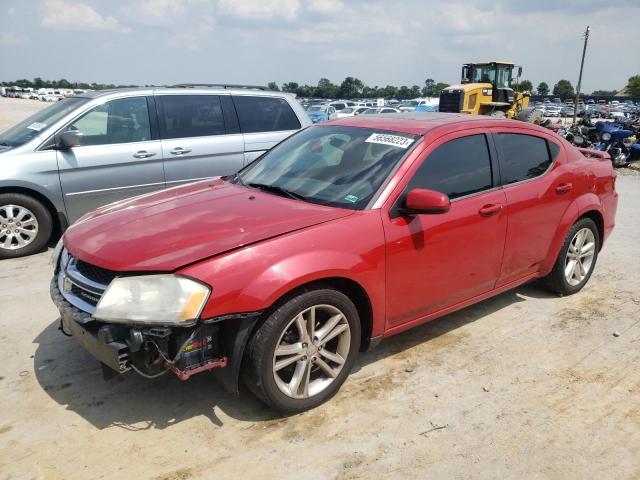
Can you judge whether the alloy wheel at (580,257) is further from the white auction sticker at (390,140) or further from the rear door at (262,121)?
the rear door at (262,121)

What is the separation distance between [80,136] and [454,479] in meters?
5.03

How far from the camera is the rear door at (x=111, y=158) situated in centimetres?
580

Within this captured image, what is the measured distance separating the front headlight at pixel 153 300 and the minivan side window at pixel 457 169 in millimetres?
1527

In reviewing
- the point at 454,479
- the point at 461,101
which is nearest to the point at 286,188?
the point at 454,479

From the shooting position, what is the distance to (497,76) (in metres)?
21.6

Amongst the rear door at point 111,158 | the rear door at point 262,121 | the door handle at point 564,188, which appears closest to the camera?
the door handle at point 564,188

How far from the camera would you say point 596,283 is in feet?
16.9

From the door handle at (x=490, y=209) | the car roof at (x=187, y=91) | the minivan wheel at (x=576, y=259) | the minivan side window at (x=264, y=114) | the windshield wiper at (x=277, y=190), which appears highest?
the car roof at (x=187, y=91)

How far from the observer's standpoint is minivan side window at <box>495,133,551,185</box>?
13.0 ft

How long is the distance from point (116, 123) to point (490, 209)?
4414mm

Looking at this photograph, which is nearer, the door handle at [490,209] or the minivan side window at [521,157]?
the door handle at [490,209]

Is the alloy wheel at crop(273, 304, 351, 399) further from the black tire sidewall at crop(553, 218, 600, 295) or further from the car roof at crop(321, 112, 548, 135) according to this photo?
the black tire sidewall at crop(553, 218, 600, 295)

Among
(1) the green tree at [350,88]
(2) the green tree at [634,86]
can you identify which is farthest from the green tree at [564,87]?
(1) the green tree at [350,88]

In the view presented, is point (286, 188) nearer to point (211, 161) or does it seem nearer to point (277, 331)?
point (277, 331)
